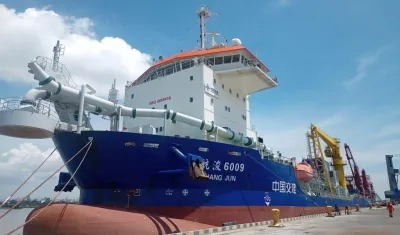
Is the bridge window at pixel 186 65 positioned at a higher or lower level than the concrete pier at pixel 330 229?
higher

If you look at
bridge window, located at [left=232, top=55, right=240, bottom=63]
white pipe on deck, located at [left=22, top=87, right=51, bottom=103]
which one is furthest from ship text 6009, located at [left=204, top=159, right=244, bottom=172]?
bridge window, located at [left=232, top=55, right=240, bottom=63]

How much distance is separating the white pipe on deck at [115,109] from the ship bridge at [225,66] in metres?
3.21

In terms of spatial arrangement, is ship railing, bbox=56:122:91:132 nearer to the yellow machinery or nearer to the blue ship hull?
the blue ship hull

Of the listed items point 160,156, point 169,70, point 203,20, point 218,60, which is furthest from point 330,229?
point 203,20

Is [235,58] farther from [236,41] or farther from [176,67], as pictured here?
[176,67]

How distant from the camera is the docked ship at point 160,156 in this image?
9.54 meters

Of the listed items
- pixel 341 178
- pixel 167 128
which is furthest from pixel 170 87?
pixel 341 178

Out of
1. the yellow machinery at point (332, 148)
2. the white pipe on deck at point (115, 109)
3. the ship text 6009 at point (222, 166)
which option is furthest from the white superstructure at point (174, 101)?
the yellow machinery at point (332, 148)

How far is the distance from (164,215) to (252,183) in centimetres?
443

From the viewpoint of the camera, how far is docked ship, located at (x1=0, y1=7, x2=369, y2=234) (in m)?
9.54

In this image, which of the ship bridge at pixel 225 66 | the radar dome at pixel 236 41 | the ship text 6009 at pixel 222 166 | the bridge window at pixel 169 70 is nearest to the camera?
the ship text 6009 at pixel 222 166

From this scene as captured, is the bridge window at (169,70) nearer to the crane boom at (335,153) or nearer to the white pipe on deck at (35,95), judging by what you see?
the white pipe on deck at (35,95)

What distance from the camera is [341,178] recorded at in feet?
113

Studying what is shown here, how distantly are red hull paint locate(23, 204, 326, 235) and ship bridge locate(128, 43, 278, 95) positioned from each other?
7353 millimetres
